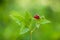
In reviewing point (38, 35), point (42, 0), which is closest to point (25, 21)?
point (38, 35)

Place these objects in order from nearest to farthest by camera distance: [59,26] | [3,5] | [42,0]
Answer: [59,26], [3,5], [42,0]

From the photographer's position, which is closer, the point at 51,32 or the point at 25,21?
the point at 25,21

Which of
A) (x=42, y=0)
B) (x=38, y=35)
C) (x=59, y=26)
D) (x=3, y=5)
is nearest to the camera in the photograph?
(x=38, y=35)

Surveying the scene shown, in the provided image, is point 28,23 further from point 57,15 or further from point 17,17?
point 57,15

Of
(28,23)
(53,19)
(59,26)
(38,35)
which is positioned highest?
(53,19)

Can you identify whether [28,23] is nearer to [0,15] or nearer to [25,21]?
[25,21]

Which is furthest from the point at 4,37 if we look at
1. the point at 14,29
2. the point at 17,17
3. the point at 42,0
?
the point at 42,0

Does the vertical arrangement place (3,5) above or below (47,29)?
above

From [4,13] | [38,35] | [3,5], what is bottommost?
[38,35]

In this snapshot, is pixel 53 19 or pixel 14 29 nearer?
pixel 14 29
